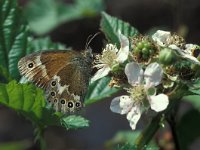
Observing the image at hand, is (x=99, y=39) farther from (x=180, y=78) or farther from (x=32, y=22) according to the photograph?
(x=180, y=78)

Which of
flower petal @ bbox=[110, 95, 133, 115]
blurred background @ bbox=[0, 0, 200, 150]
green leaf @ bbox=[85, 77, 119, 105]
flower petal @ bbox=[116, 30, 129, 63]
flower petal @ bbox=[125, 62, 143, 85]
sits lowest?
blurred background @ bbox=[0, 0, 200, 150]

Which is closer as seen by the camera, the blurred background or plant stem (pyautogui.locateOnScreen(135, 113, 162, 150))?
plant stem (pyautogui.locateOnScreen(135, 113, 162, 150))

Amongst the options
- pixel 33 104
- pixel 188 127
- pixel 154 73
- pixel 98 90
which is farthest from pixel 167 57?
pixel 188 127

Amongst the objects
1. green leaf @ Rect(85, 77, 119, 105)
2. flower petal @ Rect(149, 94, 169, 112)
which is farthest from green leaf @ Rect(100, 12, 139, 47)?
flower petal @ Rect(149, 94, 169, 112)

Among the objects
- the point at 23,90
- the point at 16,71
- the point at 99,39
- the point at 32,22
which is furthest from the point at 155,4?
the point at 23,90

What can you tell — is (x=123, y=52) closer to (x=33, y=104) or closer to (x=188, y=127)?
(x=33, y=104)

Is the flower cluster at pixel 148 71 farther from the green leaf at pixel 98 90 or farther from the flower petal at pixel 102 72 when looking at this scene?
the green leaf at pixel 98 90

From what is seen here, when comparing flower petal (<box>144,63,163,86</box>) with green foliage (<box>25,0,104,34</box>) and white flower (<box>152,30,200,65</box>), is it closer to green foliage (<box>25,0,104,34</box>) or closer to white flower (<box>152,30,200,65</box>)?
white flower (<box>152,30,200,65</box>)

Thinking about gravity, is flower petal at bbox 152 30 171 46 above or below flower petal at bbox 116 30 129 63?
above

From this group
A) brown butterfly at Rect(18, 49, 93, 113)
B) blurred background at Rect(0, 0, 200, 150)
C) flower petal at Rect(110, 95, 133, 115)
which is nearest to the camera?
flower petal at Rect(110, 95, 133, 115)
